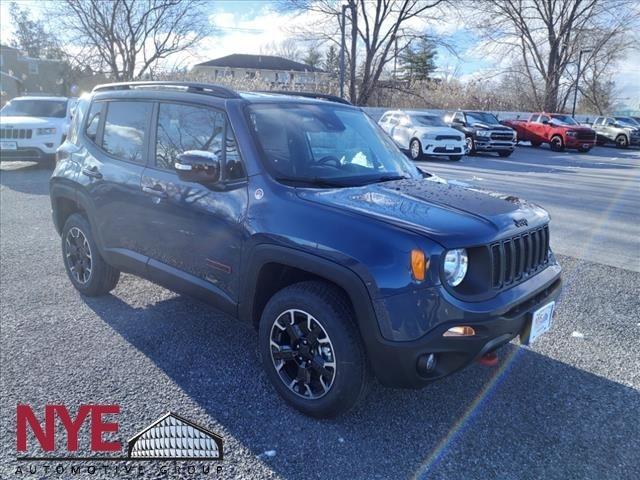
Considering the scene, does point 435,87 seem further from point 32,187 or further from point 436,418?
point 436,418

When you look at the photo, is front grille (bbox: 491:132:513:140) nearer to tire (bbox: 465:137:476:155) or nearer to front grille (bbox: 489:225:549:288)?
tire (bbox: 465:137:476:155)

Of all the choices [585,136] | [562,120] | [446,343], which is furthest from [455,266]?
[562,120]

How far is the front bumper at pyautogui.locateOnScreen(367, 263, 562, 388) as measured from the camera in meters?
2.56

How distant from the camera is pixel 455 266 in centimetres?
267

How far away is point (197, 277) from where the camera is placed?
3625mm

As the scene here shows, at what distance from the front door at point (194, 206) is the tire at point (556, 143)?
2595cm

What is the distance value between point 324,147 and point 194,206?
1.02 metres

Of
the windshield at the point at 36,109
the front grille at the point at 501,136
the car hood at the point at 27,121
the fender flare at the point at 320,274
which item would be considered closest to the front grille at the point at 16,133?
the car hood at the point at 27,121

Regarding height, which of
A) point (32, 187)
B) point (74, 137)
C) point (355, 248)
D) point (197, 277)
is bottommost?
point (32, 187)

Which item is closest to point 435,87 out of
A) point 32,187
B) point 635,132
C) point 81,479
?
point 635,132

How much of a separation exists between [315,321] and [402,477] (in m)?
0.92

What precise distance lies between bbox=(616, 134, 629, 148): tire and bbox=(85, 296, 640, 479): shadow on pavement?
31.5 m

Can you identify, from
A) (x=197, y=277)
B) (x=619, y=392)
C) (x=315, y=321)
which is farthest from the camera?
(x=197, y=277)

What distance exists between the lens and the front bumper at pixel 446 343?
8.41 feet
